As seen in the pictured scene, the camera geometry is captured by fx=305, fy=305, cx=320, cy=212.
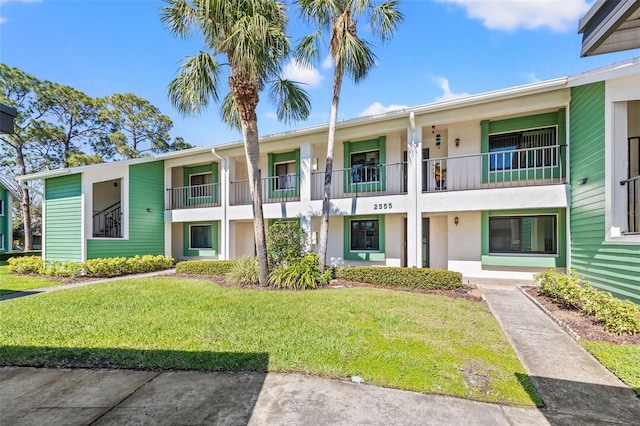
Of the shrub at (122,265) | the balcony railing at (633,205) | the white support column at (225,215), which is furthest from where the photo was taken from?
the white support column at (225,215)

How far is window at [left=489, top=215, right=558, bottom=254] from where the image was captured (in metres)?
10.1

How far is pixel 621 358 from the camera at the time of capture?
4.22 metres

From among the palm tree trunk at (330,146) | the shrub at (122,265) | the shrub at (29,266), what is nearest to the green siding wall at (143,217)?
the shrub at (122,265)

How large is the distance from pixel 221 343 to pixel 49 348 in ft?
8.58

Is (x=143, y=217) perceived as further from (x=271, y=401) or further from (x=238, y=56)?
(x=271, y=401)

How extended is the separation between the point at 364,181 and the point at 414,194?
2.93 meters

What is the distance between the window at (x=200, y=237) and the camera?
1678 cm

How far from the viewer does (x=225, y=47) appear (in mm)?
8805

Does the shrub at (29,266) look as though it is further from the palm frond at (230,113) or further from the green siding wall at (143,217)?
the palm frond at (230,113)

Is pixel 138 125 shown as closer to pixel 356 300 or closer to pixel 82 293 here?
pixel 82 293

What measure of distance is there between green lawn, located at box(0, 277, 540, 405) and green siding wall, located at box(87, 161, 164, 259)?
6.05 meters

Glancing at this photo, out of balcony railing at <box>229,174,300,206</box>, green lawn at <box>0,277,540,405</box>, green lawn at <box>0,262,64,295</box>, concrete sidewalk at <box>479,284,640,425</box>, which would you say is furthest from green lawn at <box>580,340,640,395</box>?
green lawn at <box>0,262,64,295</box>

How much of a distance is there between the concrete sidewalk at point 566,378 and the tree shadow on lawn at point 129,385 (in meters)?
3.26

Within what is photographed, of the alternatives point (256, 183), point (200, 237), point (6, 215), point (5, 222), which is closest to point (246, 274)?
point (256, 183)
